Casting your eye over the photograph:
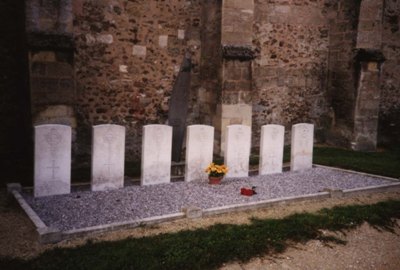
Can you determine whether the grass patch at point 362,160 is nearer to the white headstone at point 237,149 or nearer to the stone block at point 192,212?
the white headstone at point 237,149

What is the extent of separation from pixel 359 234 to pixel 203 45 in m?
7.05

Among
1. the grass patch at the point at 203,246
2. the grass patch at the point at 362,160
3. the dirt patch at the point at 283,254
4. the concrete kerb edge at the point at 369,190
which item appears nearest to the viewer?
the grass patch at the point at 203,246

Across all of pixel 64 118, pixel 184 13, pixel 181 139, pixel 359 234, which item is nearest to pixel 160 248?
pixel 359 234

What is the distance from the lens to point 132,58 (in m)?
10.3

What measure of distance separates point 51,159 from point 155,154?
6.04 feet

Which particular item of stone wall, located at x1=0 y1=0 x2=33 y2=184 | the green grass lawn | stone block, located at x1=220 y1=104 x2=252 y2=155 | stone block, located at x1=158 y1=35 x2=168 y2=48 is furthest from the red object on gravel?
stone block, located at x1=158 y1=35 x2=168 y2=48

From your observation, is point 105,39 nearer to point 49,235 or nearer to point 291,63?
point 291,63

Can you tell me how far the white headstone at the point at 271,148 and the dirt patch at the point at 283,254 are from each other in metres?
2.38

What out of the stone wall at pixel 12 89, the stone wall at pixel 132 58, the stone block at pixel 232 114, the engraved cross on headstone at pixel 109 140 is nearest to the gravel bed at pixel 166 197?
the engraved cross on headstone at pixel 109 140

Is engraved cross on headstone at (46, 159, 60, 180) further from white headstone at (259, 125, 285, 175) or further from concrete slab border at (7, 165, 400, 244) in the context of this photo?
white headstone at (259, 125, 285, 175)

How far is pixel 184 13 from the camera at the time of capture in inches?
430

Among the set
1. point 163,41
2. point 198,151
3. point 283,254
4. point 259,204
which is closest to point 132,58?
point 163,41

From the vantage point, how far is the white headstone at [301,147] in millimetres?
8930

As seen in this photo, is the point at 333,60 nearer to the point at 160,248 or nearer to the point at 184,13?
the point at 184,13
